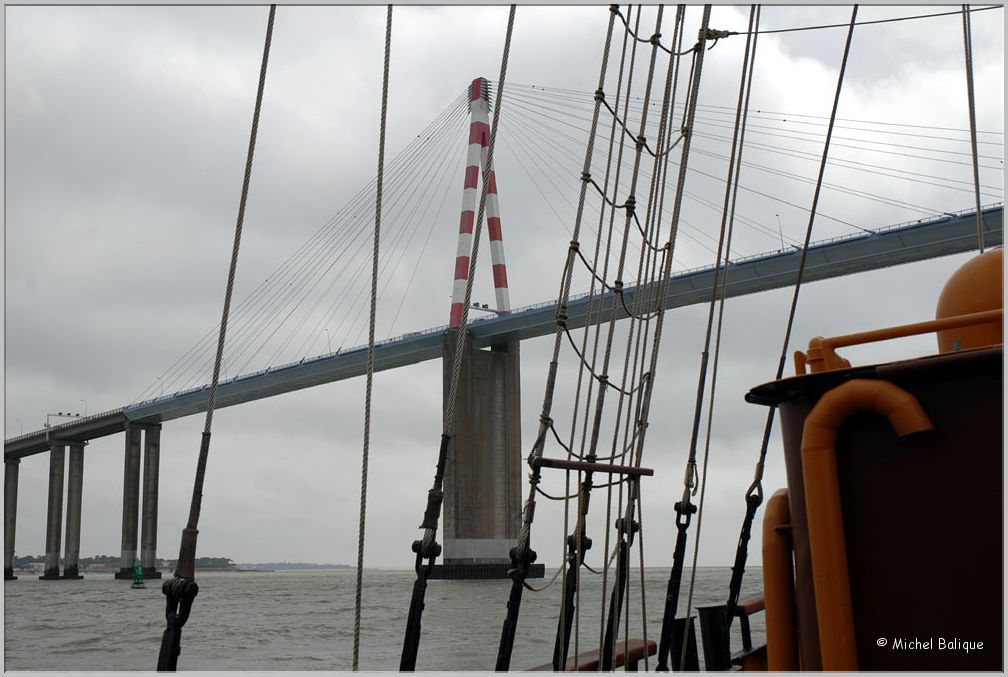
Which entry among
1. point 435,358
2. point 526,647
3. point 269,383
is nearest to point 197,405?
point 269,383

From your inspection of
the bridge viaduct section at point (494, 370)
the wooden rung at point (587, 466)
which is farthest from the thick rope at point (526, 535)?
the bridge viaduct section at point (494, 370)

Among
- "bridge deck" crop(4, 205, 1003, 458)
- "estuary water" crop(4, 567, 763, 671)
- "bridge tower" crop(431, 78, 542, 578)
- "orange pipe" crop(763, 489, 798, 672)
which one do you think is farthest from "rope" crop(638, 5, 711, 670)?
"bridge tower" crop(431, 78, 542, 578)

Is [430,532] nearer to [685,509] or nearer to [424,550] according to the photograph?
[424,550]

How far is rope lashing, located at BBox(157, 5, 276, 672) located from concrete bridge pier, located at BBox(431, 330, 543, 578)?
103 ft

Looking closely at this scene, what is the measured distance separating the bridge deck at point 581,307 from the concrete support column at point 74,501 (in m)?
3.13

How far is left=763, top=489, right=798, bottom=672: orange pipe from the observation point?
8.03 ft

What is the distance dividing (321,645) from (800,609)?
43.7ft

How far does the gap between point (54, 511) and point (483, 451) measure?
30747 mm

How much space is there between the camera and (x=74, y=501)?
53.8 m

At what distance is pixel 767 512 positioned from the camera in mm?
2500

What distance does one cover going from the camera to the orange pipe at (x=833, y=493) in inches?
82.2

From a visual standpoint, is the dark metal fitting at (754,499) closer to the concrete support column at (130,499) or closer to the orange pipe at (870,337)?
the orange pipe at (870,337)

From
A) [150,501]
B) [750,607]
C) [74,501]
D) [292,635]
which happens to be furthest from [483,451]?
[750,607]

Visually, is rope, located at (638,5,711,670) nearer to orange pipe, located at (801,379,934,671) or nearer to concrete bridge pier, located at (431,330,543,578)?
orange pipe, located at (801,379,934,671)
